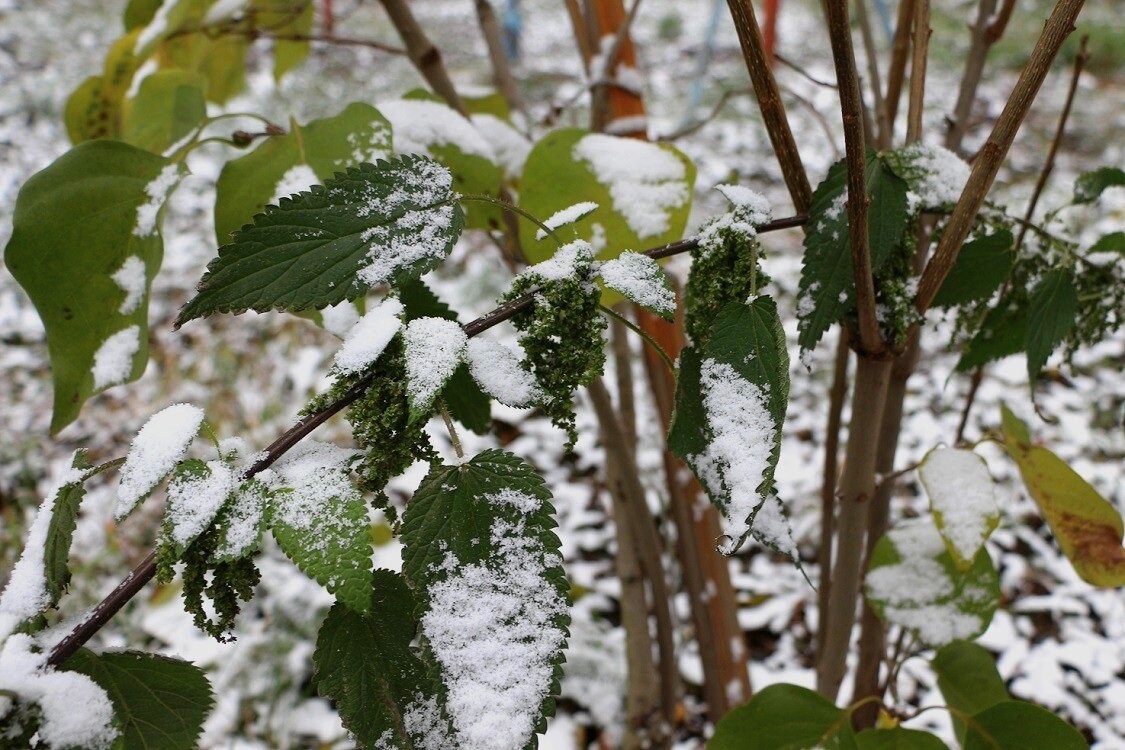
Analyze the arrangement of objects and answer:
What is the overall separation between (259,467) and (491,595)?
0.36 feet

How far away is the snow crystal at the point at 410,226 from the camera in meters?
0.35

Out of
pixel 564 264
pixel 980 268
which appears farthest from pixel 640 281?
pixel 980 268

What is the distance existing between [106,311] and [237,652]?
1138 millimetres

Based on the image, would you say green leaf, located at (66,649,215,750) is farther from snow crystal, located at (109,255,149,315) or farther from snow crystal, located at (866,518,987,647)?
snow crystal, located at (866,518,987,647)

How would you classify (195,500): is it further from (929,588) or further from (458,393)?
(929,588)

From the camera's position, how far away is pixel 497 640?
31 centimetres

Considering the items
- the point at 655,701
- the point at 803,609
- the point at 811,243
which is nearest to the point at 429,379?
the point at 811,243

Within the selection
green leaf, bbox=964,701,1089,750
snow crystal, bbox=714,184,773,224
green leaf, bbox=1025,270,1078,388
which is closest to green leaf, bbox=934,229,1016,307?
green leaf, bbox=1025,270,1078,388

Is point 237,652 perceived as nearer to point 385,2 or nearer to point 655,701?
point 655,701

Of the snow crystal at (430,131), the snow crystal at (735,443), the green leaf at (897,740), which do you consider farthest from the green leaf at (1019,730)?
the snow crystal at (430,131)

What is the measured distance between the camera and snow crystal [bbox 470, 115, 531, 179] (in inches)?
27.8

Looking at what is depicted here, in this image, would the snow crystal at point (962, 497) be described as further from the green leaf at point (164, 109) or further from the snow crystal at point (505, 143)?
the green leaf at point (164, 109)

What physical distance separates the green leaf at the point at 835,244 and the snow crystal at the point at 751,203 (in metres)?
0.03

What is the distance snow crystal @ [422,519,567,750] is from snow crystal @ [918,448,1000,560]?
0.31 m
